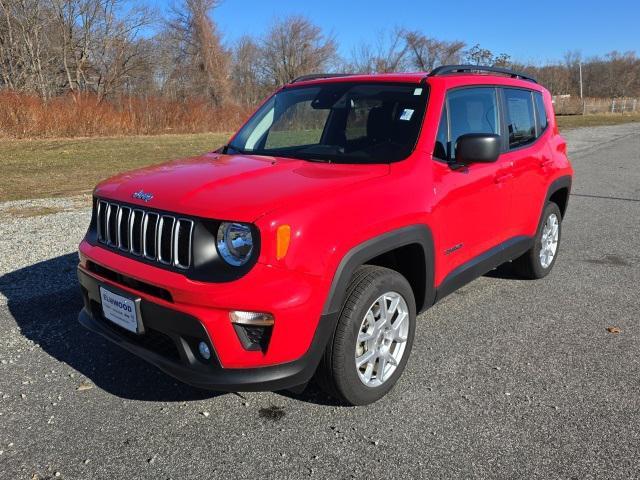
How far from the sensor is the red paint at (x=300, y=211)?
249cm

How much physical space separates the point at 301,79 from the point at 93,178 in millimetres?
9183

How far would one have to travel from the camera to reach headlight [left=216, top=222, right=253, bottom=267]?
2545 mm

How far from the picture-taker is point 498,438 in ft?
9.20

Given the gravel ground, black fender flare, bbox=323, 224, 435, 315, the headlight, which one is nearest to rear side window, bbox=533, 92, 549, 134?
the gravel ground

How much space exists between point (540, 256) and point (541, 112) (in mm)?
1391

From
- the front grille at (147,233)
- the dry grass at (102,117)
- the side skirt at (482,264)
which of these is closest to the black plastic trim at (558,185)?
the side skirt at (482,264)

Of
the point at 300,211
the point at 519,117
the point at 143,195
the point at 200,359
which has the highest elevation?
the point at 519,117

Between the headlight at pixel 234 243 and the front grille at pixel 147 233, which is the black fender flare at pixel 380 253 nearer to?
the headlight at pixel 234 243

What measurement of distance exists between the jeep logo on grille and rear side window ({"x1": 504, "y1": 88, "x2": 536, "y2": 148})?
9.56ft

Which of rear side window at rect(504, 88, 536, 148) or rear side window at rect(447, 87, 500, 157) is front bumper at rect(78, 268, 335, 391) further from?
rear side window at rect(504, 88, 536, 148)

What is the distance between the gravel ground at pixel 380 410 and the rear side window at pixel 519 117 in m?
1.44

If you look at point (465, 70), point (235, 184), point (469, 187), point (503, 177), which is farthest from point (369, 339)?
point (465, 70)

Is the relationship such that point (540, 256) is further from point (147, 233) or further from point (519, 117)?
point (147, 233)

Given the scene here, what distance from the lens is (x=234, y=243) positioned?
2.57 metres
